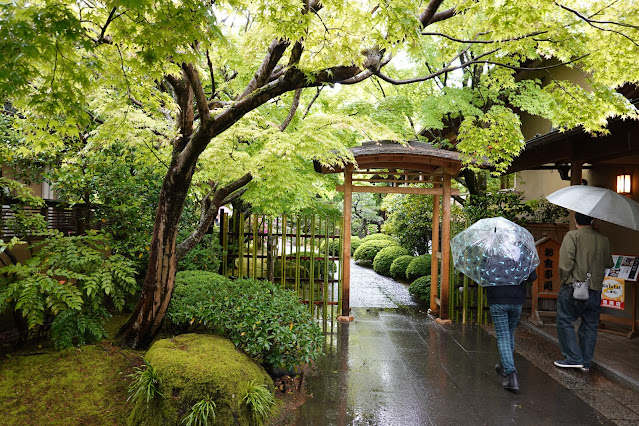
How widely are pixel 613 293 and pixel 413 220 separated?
843 cm

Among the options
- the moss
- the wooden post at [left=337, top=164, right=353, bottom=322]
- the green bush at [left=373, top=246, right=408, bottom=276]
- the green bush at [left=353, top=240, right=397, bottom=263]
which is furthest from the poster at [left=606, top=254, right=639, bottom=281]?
the green bush at [left=353, top=240, right=397, bottom=263]

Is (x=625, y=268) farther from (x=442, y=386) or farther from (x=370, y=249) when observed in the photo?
(x=370, y=249)

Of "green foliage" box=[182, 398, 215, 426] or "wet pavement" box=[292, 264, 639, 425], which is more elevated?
"green foliage" box=[182, 398, 215, 426]

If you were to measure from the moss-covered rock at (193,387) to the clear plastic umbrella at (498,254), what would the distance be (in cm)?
317

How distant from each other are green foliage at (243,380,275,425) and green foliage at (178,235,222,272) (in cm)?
454

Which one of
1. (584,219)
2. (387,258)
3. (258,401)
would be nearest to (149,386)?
(258,401)

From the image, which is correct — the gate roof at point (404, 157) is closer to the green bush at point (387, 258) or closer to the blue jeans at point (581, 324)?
→ the blue jeans at point (581, 324)

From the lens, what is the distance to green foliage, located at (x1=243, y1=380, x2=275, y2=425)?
13.5 feet

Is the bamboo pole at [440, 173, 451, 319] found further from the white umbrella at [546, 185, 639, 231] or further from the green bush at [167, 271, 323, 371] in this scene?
the green bush at [167, 271, 323, 371]

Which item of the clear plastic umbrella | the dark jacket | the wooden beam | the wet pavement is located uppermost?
the wooden beam

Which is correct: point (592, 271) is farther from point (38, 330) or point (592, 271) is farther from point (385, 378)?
point (38, 330)

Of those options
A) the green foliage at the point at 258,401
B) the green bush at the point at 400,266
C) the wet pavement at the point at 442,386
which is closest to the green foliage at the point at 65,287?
the green foliage at the point at 258,401

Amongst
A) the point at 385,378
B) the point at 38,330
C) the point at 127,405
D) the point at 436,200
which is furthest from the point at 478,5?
the point at 38,330

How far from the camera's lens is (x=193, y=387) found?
153 inches
